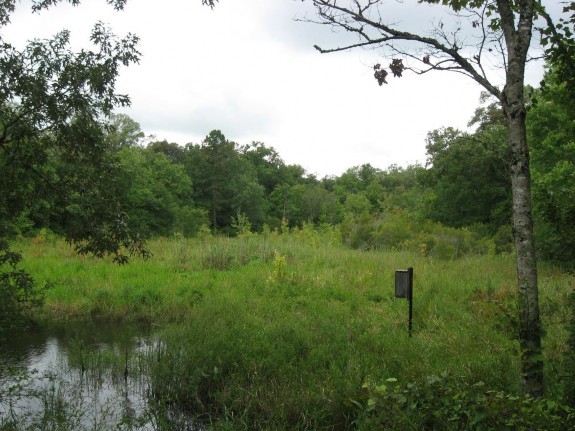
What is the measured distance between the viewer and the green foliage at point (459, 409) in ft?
10.0

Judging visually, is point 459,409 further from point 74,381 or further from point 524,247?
point 74,381

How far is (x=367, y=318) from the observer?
30.6 ft

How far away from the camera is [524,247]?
4.04 metres

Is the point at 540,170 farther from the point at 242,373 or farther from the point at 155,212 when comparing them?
the point at 155,212

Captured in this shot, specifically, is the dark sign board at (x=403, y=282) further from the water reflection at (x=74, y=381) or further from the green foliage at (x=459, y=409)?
the water reflection at (x=74, y=381)

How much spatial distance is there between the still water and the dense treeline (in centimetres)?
214

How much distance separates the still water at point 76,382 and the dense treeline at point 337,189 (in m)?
2.14

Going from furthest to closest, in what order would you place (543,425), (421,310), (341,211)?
(341,211) < (421,310) < (543,425)

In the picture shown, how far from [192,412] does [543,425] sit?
455cm

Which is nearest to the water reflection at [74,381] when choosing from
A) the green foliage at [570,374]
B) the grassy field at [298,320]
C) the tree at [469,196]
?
the grassy field at [298,320]

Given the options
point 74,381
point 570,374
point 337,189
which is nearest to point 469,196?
point 74,381

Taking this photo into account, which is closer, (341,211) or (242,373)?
(242,373)

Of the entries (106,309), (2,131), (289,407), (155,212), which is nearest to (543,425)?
(289,407)

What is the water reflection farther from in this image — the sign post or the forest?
the sign post
